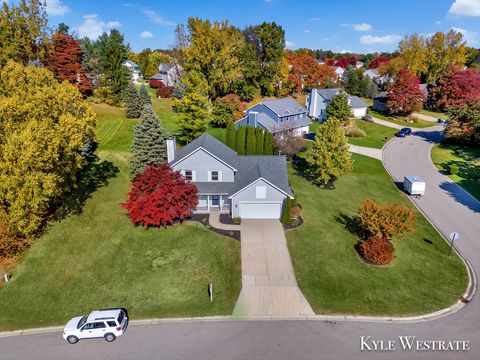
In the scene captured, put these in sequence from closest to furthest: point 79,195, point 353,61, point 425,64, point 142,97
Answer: point 79,195 < point 142,97 < point 425,64 < point 353,61

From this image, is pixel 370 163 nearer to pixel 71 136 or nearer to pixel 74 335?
pixel 71 136

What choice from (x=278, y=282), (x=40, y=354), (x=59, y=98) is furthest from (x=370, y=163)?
(x=40, y=354)

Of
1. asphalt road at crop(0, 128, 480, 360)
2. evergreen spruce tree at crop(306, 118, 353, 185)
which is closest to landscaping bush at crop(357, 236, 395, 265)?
asphalt road at crop(0, 128, 480, 360)

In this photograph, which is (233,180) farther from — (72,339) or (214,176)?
(72,339)

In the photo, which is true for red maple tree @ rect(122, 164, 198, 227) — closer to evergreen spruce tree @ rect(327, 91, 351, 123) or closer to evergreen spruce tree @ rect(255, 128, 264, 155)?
evergreen spruce tree @ rect(255, 128, 264, 155)

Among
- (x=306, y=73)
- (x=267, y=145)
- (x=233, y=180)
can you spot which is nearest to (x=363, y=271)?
(x=233, y=180)

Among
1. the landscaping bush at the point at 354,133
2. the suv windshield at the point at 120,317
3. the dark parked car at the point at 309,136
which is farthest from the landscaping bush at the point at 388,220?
the landscaping bush at the point at 354,133

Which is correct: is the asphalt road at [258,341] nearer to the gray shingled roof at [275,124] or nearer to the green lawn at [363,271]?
the green lawn at [363,271]
